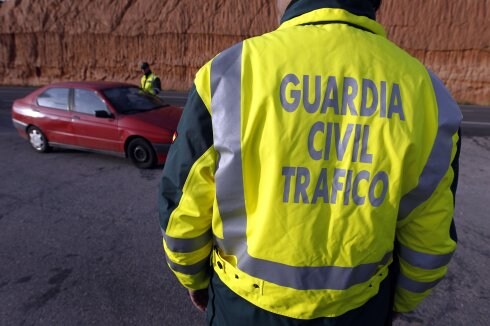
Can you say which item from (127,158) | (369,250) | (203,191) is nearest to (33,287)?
(203,191)

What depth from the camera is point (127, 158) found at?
24.6ft

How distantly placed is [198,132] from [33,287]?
3024 millimetres

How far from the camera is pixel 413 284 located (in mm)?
1617

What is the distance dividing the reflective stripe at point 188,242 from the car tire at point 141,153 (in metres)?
5.64

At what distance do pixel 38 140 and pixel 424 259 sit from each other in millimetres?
8268

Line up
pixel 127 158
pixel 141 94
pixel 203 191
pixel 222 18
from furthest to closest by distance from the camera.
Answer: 1. pixel 222 18
2. pixel 141 94
3. pixel 127 158
4. pixel 203 191

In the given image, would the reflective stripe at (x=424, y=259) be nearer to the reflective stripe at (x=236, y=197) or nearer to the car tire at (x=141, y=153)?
the reflective stripe at (x=236, y=197)

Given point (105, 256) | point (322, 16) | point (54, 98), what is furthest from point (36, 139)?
point (322, 16)

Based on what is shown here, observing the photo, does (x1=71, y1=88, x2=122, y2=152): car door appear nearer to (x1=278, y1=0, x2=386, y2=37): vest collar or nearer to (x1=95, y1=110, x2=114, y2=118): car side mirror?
(x1=95, y1=110, x2=114, y2=118): car side mirror

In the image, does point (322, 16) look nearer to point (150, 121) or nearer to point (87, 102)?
point (150, 121)

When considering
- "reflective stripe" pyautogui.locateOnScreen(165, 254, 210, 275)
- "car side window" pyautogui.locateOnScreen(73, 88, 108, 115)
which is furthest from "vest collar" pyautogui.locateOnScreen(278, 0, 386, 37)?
"car side window" pyautogui.locateOnScreen(73, 88, 108, 115)

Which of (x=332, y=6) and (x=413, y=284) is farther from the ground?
(x=332, y=6)

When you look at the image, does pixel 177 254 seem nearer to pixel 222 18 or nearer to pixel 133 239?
pixel 133 239

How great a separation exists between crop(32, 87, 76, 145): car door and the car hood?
1.29 metres
